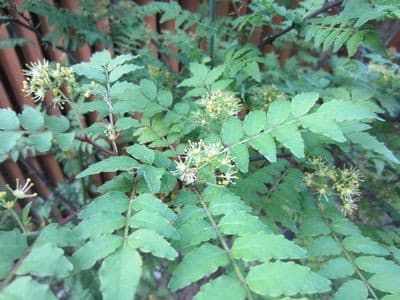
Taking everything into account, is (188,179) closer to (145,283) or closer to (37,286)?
(37,286)

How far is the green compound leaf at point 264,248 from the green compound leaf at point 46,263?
34cm

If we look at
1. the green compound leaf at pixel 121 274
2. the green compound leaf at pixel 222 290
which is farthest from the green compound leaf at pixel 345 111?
the green compound leaf at pixel 121 274

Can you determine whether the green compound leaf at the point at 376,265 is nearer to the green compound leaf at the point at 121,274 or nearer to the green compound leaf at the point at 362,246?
the green compound leaf at the point at 362,246

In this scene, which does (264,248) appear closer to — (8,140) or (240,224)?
(240,224)

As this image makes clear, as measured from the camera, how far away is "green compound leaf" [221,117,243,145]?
1.06 m

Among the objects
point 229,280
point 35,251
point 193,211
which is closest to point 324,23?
point 193,211

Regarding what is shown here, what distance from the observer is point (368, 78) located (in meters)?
1.81

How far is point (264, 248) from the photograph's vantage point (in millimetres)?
755

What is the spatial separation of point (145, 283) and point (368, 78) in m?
1.84

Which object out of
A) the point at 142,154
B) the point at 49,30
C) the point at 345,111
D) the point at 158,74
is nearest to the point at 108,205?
the point at 142,154

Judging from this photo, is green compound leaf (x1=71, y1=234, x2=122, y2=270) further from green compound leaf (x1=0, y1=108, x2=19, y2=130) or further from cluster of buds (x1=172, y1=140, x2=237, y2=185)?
green compound leaf (x1=0, y1=108, x2=19, y2=130)

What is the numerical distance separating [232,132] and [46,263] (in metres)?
0.60

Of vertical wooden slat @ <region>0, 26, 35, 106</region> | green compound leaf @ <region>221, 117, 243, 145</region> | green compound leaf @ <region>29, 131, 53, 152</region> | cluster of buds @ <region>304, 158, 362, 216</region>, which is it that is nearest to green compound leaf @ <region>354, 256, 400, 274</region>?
cluster of buds @ <region>304, 158, 362, 216</region>

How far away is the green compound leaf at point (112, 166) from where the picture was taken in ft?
2.98
